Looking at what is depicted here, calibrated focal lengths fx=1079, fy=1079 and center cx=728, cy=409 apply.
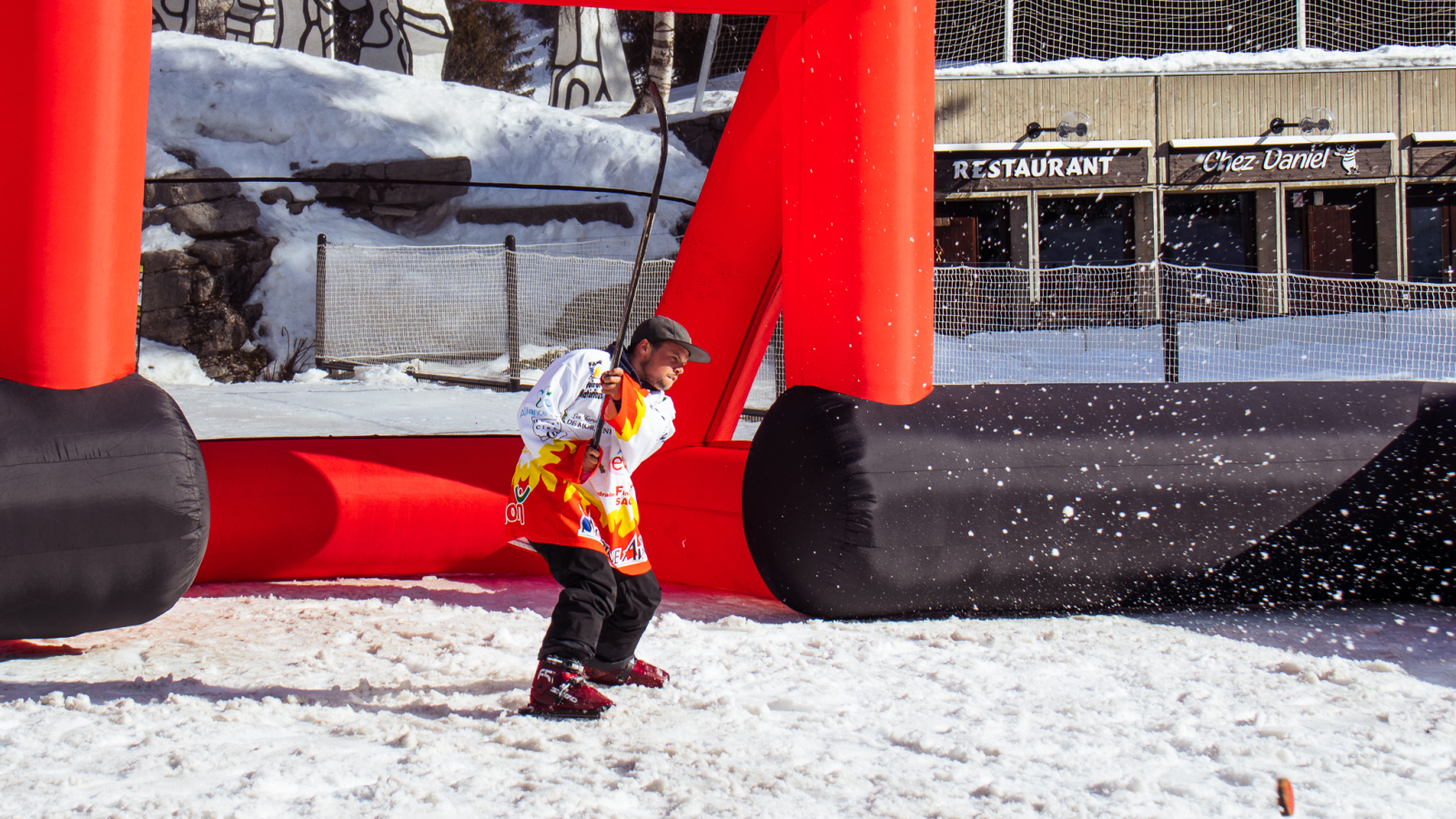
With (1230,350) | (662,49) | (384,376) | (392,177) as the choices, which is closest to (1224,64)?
(1230,350)

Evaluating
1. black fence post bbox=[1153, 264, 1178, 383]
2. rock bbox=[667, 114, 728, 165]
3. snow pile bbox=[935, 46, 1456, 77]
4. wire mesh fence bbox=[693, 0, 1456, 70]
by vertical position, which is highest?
wire mesh fence bbox=[693, 0, 1456, 70]

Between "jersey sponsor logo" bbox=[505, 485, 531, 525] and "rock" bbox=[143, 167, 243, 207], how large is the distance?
1512 cm

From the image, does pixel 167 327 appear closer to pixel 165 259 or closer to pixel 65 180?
pixel 165 259

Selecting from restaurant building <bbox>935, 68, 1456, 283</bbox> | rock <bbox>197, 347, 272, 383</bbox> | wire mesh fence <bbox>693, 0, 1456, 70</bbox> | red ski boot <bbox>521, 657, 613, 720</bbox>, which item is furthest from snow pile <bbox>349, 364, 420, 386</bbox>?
wire mesh fence <bbox>693, 0, 1456, 70</bbox>

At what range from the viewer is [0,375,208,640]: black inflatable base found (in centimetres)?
281

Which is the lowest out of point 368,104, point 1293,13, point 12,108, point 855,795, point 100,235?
point 855,795

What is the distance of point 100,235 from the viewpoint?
292cm

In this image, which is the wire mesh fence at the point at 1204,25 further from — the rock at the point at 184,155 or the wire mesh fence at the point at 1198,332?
the rock at the point at 184,155

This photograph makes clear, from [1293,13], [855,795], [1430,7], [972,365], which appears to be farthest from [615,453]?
[1430,7]

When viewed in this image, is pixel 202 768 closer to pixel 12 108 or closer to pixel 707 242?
pixel 12 108

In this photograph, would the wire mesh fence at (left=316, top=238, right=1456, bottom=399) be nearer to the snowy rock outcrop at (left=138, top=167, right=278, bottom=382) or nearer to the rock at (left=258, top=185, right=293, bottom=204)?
the snowy rock outcrop at (left=138, top=167, right=278, bottom=382)

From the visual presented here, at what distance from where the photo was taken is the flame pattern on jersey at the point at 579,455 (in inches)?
105

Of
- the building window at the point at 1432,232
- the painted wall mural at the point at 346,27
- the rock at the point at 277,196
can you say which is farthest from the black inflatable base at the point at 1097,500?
the painted wall mural at the point at 346,27

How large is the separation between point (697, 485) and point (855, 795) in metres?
2.02
